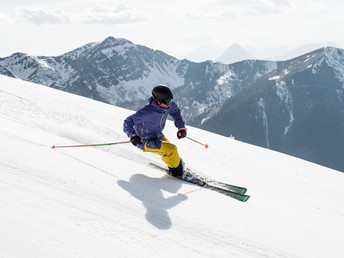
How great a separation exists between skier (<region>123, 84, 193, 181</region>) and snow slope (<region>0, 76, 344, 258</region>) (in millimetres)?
373

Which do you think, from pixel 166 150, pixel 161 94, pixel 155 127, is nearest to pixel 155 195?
pixel 166 150

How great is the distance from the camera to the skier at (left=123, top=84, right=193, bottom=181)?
7527 mm

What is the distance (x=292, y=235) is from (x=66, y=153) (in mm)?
4188

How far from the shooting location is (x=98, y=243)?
4047mm

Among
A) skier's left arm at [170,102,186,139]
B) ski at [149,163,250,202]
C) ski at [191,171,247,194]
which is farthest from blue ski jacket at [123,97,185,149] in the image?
ski at [191,171,247,194]

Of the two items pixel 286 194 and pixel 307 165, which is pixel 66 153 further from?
pixel 307 165

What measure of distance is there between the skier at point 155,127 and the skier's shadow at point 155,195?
0.52 m

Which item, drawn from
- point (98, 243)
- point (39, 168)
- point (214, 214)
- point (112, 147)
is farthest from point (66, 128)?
point (98, 243)

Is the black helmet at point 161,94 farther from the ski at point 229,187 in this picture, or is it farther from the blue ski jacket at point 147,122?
the ski at point 229,187

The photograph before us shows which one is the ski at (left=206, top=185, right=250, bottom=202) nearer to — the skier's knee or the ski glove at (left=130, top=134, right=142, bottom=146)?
the skier's knee

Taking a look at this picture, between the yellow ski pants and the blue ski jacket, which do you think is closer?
the yellow ski pants

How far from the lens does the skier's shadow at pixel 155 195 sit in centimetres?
510

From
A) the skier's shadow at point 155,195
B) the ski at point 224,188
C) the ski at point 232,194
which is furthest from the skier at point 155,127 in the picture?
the ski at point 232,194

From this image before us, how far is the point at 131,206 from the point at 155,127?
2883mm
